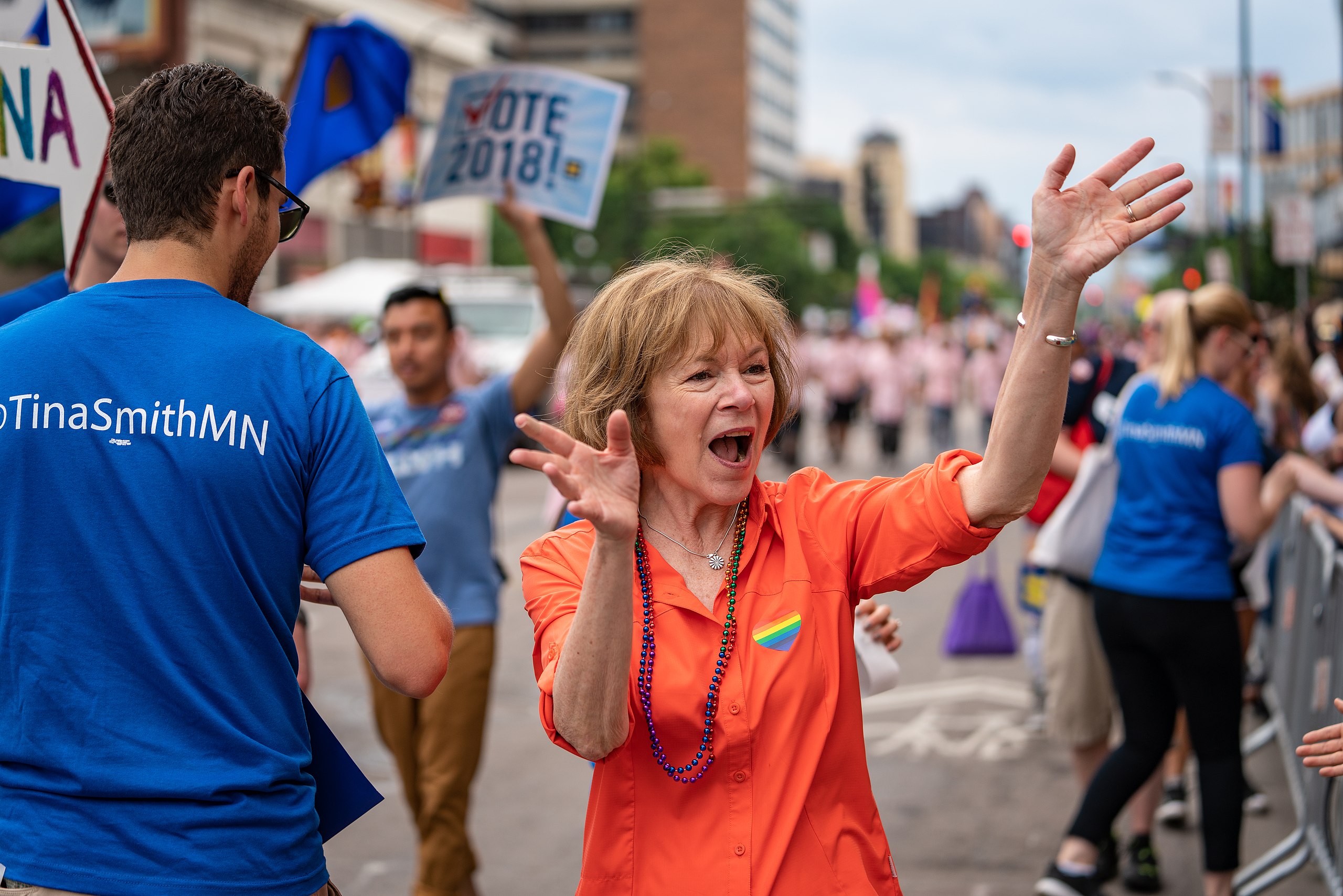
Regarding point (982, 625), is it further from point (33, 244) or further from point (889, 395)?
point (33, 244)

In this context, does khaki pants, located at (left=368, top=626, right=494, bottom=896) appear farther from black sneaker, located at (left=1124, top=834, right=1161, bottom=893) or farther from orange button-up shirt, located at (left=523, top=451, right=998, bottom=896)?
black sneaker, located at (left=1124, top=834, right=1161, bottom=893)

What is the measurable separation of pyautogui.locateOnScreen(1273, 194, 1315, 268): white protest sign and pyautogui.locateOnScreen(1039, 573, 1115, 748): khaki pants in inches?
440

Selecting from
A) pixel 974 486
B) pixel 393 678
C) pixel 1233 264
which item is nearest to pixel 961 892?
pixel 974 486

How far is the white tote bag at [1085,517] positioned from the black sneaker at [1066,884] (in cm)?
110

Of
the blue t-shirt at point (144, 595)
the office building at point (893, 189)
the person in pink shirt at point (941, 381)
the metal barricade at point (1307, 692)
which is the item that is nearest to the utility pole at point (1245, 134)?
the person in pink shirt at point (941, 381)

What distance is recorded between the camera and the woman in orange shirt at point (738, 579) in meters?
2.23

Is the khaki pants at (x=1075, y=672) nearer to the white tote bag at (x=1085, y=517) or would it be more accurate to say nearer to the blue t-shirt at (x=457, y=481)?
the white tote bag at (x=1085, y=517)

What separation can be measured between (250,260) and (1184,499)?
3.30 meters

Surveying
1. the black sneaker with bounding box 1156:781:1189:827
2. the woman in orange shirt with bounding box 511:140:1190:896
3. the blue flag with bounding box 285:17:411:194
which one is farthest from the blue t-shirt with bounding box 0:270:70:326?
the black sneaker with bounding box 1156:781:1189:827

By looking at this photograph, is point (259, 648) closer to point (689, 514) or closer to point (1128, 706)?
point (689, 514)

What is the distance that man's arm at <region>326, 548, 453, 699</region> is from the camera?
2104 mm

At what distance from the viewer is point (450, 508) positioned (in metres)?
4.61

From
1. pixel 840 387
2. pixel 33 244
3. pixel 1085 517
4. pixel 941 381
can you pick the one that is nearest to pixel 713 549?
pixel 1085 517

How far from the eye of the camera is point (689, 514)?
2.48 meters
